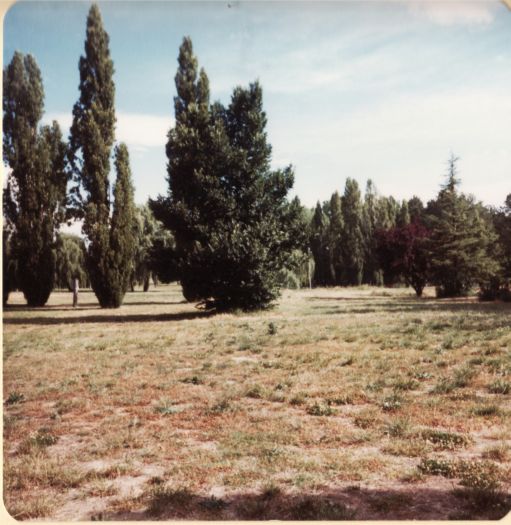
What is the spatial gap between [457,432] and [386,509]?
1873 millimetres

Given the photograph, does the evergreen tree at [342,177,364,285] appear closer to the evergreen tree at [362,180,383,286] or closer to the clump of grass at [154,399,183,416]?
the evergreen tree at [362,180,383,286]

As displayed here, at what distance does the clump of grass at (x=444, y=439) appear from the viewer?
4.71 m

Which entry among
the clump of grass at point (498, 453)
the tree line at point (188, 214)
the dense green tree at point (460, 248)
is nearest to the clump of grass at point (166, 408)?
the clump of grass at point (498, 453)

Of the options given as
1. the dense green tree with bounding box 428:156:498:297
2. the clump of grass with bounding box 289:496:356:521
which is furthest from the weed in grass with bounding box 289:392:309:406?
the dense green tree with bounding box 428:156:498:297

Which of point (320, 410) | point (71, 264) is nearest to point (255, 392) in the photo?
point (320, 410)

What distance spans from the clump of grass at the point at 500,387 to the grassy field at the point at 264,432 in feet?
0.05

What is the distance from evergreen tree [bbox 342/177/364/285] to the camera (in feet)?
192

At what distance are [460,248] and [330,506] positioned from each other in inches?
1125

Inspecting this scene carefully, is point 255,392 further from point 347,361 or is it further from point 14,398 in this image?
point 14,398

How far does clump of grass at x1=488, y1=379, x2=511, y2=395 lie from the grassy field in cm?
2

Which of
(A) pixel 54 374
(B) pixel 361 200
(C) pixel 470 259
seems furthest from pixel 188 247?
(B) pixel 361 200

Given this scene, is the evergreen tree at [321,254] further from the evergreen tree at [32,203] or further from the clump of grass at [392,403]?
the clump of grass at [392,403]

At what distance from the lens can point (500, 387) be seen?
6613 millimetres

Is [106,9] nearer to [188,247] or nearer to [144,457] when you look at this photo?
[144,457]
